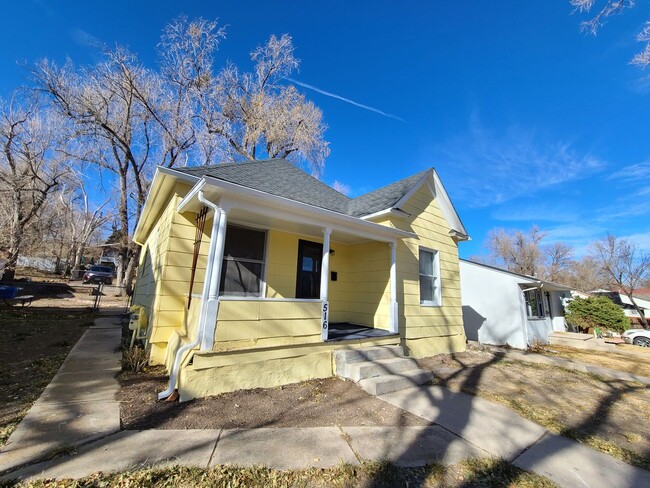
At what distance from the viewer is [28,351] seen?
556 centimetres

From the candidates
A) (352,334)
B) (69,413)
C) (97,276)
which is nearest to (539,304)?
(352,334)

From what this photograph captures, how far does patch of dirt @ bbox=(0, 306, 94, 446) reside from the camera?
131 inches

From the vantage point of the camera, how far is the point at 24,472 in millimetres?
2109

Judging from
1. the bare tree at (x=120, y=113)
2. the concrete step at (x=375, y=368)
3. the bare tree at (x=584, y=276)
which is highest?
the bare tree at (x=120, y=113)

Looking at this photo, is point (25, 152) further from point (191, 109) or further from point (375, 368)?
point (375, 368)

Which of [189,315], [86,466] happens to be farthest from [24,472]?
[189,315]

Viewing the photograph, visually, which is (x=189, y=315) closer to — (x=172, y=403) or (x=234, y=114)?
(x=172, y=403)

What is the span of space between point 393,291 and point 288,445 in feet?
13.5

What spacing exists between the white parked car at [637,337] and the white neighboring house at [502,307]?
12.4 feet

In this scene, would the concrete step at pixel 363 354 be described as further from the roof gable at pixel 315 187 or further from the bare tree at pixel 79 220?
the bare tree at pixel 79 220

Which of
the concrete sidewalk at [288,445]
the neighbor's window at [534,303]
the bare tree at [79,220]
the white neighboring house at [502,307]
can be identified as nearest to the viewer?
the concrete sidewalk at [288,445]

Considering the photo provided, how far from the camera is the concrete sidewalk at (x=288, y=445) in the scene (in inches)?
92.5

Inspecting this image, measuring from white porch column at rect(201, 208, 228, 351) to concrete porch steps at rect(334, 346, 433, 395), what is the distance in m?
2.16

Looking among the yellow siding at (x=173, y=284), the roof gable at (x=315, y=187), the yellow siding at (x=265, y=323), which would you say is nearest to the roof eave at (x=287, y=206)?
the yellow siding at (x=173, y=284)
